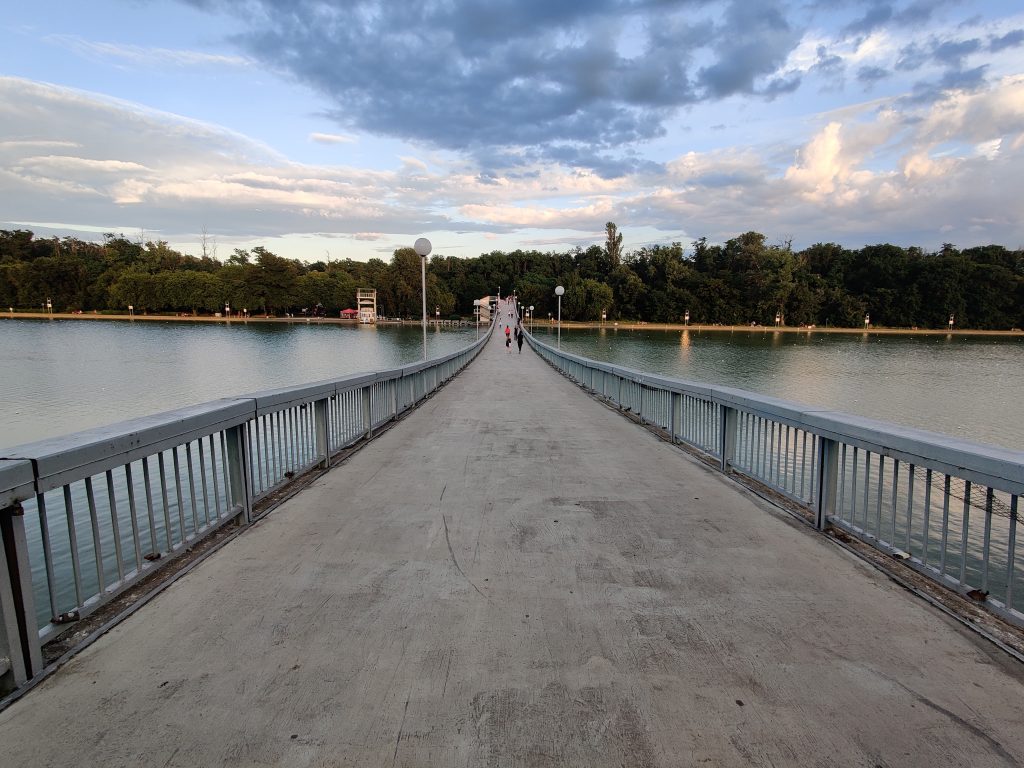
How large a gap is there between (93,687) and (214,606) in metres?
0.76

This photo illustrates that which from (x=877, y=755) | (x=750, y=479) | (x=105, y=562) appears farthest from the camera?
(x=105, y=562)

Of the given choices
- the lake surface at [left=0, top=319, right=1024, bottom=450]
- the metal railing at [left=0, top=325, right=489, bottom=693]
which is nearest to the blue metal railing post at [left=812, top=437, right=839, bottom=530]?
the metal railing at [left=0, top=325, right=489, bottom=693]

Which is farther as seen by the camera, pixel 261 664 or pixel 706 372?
pixel 706 372

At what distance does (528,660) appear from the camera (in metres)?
2.77

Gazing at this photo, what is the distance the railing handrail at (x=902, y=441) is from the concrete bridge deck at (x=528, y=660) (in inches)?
33.9

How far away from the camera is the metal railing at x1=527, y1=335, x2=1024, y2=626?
3211 mm

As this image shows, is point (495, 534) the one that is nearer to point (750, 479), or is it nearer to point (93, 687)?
point (93, 687)

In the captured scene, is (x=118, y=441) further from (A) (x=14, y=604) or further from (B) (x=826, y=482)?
(B) (x=826, y=482)

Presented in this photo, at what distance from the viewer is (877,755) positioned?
219 centimetres

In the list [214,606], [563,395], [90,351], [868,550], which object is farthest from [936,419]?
[90,351]

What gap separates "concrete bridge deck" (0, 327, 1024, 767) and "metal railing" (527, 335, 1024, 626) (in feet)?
1.24

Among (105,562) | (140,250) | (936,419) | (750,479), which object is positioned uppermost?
(140,250)

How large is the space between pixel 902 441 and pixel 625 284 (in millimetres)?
134327

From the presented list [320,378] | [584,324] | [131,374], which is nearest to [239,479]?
[320,378]
